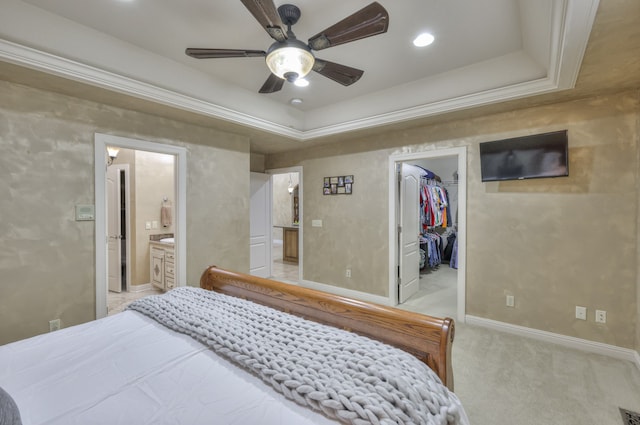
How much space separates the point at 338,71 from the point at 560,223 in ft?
8.53

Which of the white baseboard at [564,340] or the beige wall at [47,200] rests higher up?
the beige wall at [47,200]

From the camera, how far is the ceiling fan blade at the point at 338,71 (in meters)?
2.06

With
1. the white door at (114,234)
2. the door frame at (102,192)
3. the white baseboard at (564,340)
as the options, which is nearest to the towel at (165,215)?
the white door at (114,234)

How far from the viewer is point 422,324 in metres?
1.22

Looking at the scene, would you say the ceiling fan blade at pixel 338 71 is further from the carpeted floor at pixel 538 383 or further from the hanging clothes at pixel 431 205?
the hanging clothes at pixel 431 205

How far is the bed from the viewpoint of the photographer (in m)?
0.93

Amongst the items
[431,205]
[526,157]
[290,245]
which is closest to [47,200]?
[526,157]

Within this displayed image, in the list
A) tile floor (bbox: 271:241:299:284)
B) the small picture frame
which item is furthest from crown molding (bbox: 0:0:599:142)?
tile floor (bbox: 271:241:299:284)

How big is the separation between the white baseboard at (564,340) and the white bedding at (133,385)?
2.95m

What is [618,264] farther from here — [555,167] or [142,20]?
[142,20]

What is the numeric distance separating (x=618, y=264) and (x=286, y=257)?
568 cm

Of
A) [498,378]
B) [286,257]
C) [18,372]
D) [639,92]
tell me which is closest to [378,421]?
[18,372]

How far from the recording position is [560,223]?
2.78 meters

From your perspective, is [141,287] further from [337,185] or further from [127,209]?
[337,185]
